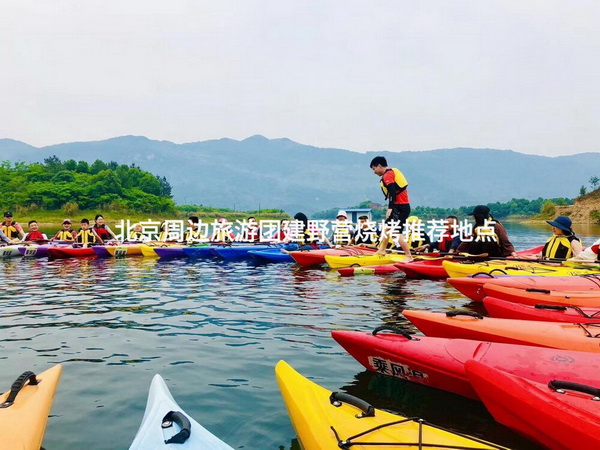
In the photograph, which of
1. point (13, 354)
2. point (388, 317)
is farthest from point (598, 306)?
point (13, 354)

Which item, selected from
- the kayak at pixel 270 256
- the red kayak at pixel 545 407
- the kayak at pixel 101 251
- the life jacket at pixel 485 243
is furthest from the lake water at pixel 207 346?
the kayak at pixel 101 251

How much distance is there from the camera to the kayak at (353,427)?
2.77 metres

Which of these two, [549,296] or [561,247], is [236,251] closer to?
[561,247]

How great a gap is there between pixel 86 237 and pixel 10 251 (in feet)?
7.75

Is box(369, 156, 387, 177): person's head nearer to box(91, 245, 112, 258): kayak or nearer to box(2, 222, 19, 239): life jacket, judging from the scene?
box(91, 245, 112, 258): kayak

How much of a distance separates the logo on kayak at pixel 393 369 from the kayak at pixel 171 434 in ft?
6.46

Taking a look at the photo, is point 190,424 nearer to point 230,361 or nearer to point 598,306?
point 230,361

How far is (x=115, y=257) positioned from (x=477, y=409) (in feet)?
47.0

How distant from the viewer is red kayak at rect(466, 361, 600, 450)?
9.09 ft

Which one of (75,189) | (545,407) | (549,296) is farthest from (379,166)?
(75,189)

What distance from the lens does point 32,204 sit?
54.0 m

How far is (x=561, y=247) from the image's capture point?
9.77 metres

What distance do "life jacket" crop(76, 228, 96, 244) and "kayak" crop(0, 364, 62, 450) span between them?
45.8 ft

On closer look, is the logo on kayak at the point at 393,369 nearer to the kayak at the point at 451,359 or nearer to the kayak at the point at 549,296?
the kayak at the point at 451,359
